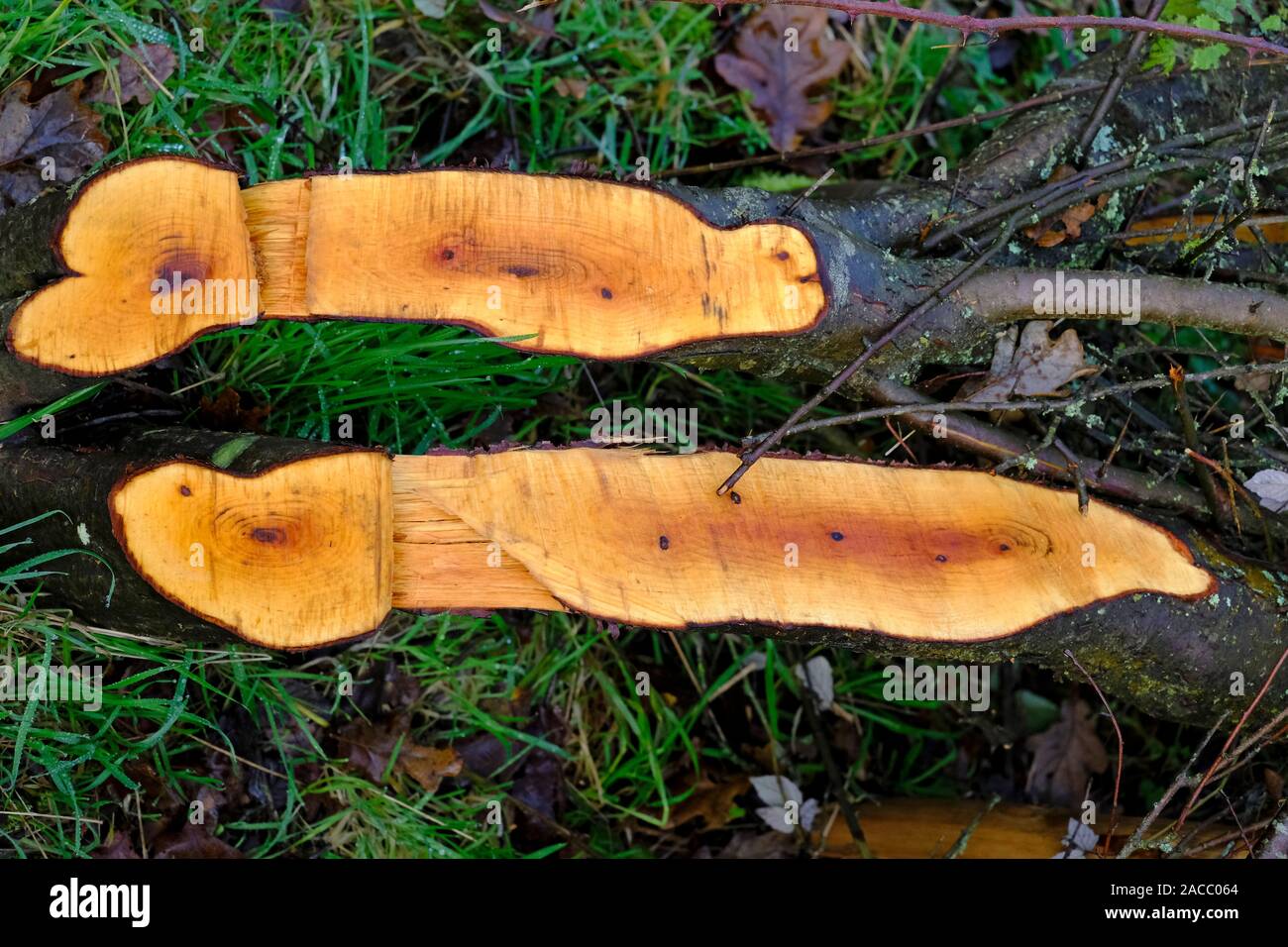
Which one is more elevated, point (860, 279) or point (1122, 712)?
point (860, 279)

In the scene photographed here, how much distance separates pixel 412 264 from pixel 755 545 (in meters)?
0.83

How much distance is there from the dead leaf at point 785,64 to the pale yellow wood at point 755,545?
4.46ft

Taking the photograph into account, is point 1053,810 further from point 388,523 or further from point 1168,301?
point 388,523

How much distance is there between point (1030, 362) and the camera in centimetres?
220

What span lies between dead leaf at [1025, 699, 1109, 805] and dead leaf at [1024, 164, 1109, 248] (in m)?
1.34

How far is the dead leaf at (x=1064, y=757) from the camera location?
9.38 feet

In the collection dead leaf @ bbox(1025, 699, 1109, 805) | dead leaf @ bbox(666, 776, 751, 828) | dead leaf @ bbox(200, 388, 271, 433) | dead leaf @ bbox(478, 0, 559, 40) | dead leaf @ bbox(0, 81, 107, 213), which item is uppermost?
dead leaf @ bbox(478, 0, 559, 40)

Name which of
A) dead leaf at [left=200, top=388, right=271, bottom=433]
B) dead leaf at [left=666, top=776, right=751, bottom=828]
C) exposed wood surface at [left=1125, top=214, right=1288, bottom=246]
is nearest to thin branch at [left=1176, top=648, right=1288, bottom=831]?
exposed wood surface at [left=1125, top=214, right=1288, bottom=246]

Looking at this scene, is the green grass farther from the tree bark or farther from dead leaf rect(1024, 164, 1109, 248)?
dead leaf rect(1024, 164, 1109, 248)

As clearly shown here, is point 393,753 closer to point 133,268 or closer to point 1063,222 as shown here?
point 133,268

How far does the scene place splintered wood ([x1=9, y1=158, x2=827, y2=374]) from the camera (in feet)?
5.76

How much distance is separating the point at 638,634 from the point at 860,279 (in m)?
1.28
